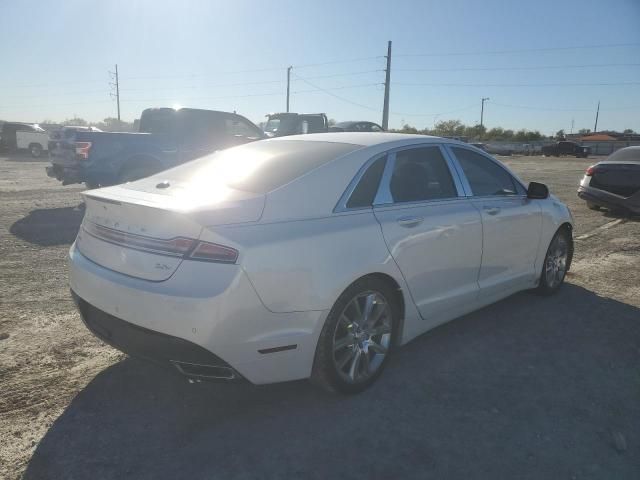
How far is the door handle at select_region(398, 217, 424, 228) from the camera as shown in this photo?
3.26 metres

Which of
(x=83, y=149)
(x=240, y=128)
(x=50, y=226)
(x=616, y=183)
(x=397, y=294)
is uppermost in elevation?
(x=240, y=128)

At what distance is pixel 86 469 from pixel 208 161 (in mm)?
2151

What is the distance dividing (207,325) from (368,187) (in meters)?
1.38

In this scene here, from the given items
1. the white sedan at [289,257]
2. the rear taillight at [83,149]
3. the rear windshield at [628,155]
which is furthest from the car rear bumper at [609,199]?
the rear taillight at [83,149]

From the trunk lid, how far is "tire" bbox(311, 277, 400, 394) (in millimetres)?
777

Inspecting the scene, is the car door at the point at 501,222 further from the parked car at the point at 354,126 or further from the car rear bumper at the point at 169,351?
the parked car at the point at 354,126

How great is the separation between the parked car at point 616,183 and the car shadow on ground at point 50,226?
940 centimetres

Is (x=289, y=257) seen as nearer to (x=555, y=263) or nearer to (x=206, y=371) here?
(x=206, y=371)

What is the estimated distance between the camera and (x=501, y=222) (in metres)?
4.14

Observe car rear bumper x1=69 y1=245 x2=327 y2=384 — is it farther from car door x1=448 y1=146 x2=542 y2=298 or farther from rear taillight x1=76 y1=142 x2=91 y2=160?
rear taillight x1=76 y1=142 x2=91 y2=160

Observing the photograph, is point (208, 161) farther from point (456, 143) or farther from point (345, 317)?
point (456, 143)

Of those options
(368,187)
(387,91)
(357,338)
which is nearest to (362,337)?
(357,338)

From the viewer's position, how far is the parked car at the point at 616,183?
30.8 ft

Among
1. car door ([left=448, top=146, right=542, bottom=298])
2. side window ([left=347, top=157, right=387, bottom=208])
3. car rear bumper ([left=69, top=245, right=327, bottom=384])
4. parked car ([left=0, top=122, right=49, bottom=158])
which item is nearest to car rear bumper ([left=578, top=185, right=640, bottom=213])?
car door ([left=448, top=146, right=542, bottom=298])
